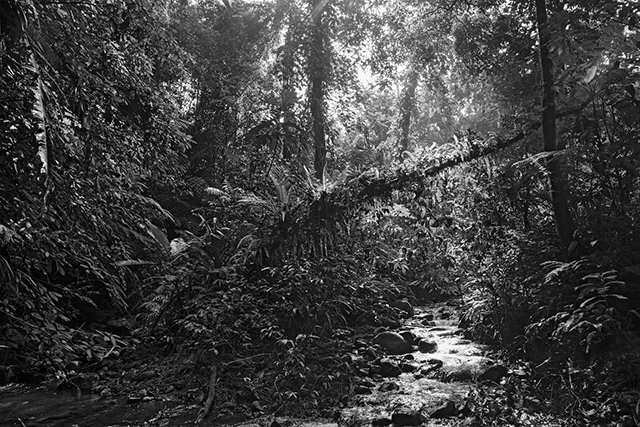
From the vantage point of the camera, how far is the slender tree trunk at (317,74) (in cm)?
1098

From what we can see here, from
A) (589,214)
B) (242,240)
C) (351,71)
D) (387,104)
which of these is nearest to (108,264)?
(242,240)

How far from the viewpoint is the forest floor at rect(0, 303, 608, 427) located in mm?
3936

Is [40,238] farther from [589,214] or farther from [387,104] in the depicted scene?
[387,104]

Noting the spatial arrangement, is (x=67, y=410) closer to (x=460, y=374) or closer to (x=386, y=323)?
(x=460, y=374)

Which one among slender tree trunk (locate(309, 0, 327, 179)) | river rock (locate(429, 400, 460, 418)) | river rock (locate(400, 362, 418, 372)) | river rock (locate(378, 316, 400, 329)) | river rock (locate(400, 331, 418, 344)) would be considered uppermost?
slender tree trunk (locate(309, 0, 327, 179))

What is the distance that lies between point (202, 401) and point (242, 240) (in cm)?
262

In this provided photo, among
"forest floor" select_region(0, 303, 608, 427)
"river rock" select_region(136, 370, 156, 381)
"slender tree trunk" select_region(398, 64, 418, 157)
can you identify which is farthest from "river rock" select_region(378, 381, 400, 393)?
"slender tree trunk" select_region(398, 64, 418, 157)

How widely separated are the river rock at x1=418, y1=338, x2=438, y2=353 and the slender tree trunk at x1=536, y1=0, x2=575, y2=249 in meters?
2.20

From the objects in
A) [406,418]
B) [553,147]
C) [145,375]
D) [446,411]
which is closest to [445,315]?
[553,147]

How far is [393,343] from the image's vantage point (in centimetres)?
615

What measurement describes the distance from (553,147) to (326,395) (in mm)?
3977

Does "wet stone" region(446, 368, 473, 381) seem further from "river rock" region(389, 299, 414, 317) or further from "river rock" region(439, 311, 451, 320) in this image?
"river rock" region(389, 299, 414, 317)

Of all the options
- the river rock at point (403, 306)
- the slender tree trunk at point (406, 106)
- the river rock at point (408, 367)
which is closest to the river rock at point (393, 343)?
the river rock at point (408, 367)

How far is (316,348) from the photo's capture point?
5.70 metres
